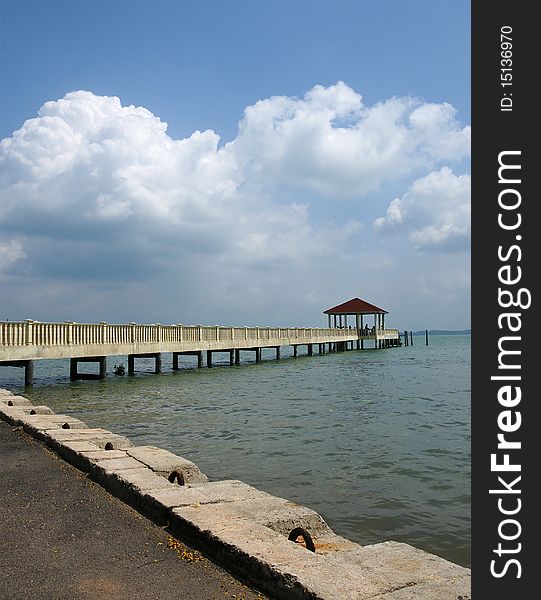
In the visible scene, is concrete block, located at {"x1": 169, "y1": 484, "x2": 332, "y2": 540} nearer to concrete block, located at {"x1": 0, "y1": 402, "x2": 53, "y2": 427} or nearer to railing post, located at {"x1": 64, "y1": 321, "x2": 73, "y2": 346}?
concrete block, located at {"x1": 0, "y1": 402, "x2": 53, "y2": 427}

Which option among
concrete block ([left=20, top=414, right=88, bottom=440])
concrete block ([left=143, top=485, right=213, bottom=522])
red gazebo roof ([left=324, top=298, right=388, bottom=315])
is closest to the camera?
concrete block ([left=143, top=485, right=213, bottom=522])

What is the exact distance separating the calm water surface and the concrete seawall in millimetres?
1939

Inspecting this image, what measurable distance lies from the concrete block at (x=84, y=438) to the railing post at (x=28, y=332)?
45.8ft

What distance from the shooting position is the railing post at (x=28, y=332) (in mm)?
21047

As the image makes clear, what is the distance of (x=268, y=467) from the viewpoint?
9.66 meters

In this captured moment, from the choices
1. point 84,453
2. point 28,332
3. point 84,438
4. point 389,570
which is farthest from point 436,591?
point 28,332

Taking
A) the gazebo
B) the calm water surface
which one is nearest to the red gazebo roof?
the gazebo

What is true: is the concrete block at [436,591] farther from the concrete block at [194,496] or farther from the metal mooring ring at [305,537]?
the concrete block at [194,496]

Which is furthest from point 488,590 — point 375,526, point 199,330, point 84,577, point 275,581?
point 199,330

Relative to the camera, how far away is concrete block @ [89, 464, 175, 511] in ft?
16.9

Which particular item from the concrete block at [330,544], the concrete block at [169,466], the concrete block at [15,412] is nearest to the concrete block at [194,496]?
the concrete block at [169,466]

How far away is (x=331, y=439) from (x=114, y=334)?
16.0 m

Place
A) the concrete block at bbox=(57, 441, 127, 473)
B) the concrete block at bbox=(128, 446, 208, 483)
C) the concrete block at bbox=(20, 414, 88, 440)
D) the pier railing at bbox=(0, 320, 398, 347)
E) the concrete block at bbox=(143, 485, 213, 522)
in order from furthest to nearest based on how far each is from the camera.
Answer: the pier railing at bbox=(0, 320, 398, 347), the concrete block at bbox=(20, 414, 88, 440), the concrete block at bbox=(57, 441, 127, 473), the concrete block at bbox=(128, 446, 208, 483), the concrete block at bbox=(143, 485, 213, 522)

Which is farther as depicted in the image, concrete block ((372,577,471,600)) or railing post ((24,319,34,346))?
railing post ((24,319,34,346))
